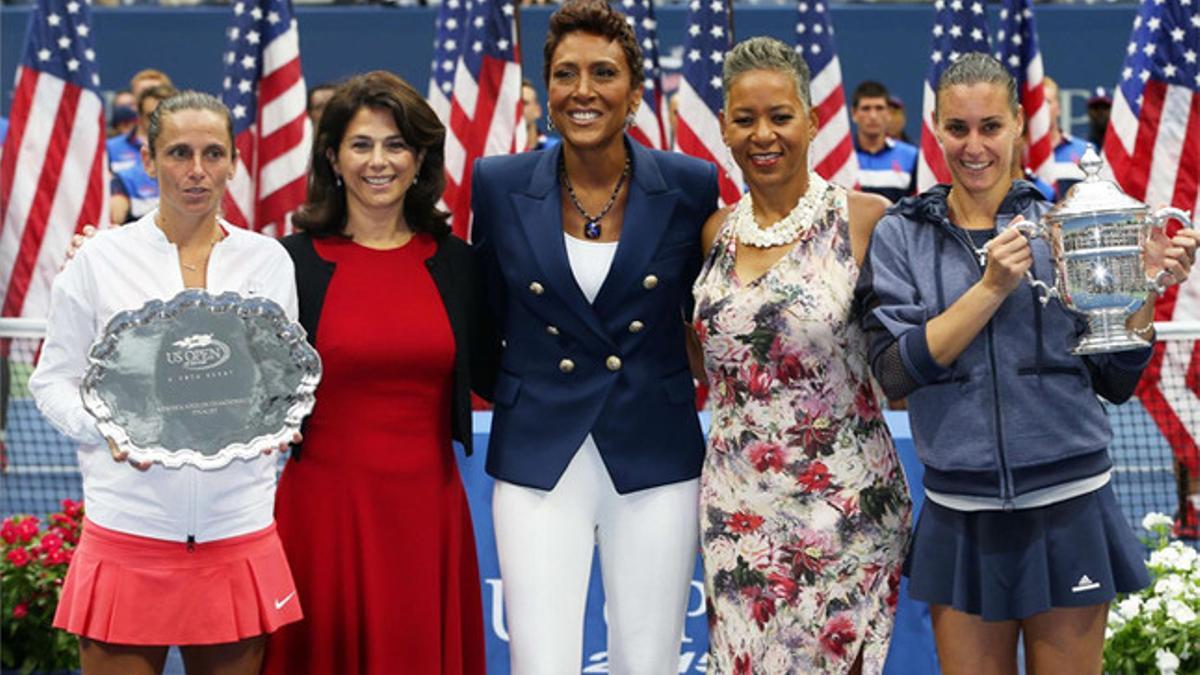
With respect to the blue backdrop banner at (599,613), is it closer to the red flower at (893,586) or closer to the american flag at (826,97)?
the red flower at (893,586)

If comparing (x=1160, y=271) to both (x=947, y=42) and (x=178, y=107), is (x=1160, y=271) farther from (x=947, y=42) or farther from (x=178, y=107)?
(x=947, y=42)

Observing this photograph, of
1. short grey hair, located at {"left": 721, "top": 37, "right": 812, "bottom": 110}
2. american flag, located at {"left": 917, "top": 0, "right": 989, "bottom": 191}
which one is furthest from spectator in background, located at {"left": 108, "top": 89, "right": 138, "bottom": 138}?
short grey hair, located at {"left": 721, "top": 37, "right": 812, "bottom": 110}

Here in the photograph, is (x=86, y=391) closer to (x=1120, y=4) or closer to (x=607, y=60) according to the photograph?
Result: (x=607, y=60)

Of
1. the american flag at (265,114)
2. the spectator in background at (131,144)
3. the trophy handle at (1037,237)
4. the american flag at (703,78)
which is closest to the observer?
the trophy handle at (1037,237)

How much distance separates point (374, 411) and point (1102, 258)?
169 centimetres

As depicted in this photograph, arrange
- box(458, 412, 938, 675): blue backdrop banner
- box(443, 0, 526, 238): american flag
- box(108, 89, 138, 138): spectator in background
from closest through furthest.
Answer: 1. box(458, 412, 938, 675): blue backdrop banner
2. box(443, 0, 526, 238): american flag
3. box(108, 89, 138, 138): spectator in background

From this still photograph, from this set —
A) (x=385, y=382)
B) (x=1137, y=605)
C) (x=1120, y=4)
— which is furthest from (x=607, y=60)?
(x=1120, y=4)

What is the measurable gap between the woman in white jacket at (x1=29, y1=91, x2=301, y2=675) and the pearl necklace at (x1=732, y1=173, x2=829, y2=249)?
1.16m

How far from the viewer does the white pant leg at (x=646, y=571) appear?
4043 mm

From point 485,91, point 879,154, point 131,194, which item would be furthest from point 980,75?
point 131,194

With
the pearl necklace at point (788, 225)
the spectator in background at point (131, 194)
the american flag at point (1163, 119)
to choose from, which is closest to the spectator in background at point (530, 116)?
the spectator in background at point (131, 194)

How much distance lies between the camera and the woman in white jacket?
148 inches

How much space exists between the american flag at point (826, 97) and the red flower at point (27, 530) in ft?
14.2

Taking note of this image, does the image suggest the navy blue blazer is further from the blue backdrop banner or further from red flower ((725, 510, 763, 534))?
the blue backdrop banner
